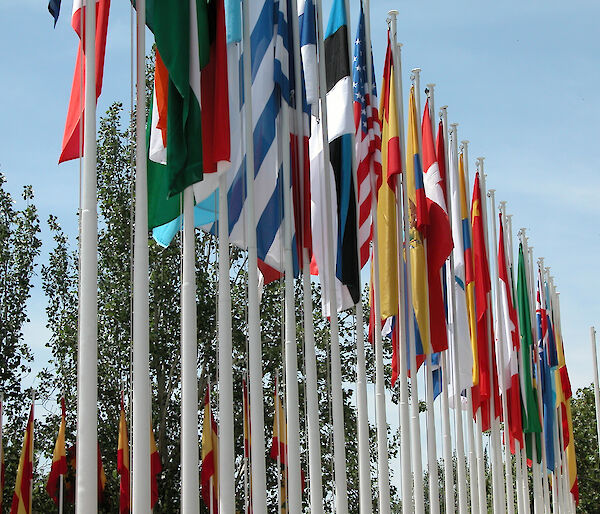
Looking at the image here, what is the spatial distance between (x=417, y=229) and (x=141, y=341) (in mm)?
8500

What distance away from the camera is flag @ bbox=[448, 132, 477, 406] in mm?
18750

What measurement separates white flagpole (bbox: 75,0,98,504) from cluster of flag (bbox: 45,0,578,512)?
37 cm

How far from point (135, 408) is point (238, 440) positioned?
776 inches

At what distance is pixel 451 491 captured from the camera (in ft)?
61.3

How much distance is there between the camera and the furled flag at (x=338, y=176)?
14.3 m

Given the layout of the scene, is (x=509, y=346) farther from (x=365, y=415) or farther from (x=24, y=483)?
(x=24, y=483)

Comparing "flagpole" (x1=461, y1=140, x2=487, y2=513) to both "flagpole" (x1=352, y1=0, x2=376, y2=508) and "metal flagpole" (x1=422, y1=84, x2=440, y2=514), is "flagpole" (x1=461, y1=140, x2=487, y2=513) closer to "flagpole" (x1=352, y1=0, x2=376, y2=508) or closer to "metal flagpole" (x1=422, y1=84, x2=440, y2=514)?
"metal flagpole" (x1=422, y1=84, x2=440, y2=514)

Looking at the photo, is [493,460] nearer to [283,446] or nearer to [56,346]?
[283,446]

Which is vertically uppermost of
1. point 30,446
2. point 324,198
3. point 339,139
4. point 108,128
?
point 108,128

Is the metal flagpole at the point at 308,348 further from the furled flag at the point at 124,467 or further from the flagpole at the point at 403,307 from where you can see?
the furled flag at the point at 124,467

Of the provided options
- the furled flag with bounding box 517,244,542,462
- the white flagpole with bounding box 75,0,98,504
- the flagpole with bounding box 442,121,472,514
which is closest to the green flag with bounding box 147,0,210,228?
the white flagpole with bounding box 75,0,98,504

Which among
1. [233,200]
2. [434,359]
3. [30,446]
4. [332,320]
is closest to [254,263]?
[233,200]

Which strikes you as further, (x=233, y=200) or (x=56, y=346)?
(x=56, y=346)

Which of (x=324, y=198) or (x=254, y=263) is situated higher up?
(x=324, y=198)
